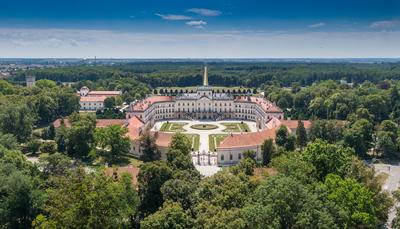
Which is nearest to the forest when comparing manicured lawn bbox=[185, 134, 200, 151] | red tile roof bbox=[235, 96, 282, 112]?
manicured lawn bbox=[185, 134, 200, 151]

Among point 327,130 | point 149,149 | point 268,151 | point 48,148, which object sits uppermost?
point 327,130

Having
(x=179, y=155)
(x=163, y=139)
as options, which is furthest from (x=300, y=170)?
(x=163, y=139)

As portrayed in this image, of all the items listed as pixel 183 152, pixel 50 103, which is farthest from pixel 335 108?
pixel 50 103

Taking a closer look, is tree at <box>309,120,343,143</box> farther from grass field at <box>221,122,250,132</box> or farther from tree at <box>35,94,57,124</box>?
tree at <box>35,94,57,124</box>

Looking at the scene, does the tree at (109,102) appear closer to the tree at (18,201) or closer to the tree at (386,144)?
the tree at (386,144)

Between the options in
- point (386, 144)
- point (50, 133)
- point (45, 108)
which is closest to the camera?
point (386, 144)

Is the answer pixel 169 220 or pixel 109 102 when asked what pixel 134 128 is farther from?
pixel 169 220

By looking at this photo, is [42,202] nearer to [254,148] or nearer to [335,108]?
[254,148]
